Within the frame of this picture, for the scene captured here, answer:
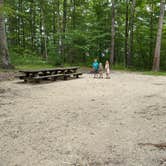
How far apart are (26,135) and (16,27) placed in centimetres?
2478

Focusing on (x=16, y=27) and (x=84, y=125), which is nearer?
(x=84, y=125)

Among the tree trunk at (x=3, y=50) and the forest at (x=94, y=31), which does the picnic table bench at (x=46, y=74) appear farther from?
the forest at (x=94, y=31)

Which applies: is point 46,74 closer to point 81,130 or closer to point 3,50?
point 3,50

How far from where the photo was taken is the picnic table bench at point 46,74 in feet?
33.0

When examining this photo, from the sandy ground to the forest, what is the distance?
11528 mm

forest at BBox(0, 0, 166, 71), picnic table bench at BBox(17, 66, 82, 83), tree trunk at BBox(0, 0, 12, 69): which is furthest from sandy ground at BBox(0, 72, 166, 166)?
forest at BBox(0, 0, 166, 71)

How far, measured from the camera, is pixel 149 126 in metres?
4.48

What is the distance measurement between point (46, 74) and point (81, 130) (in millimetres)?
7293

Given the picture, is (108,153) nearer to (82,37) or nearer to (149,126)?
(149,126)

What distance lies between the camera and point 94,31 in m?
19.8

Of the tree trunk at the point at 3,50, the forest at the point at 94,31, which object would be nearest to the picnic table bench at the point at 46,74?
the tree trunk at the point at 3,50

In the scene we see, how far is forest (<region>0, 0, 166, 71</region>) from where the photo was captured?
64.6 ft

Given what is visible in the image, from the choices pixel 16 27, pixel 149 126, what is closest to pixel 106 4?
pixel 16 27

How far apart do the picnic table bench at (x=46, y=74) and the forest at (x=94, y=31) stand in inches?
250
